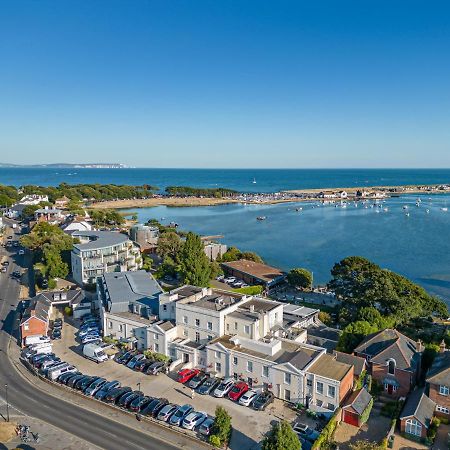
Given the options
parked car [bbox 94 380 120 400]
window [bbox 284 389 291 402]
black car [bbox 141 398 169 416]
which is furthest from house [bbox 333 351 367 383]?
parked car [bbox 94 380 120 400]

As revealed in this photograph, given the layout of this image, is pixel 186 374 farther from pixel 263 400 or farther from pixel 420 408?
pixel 420 408

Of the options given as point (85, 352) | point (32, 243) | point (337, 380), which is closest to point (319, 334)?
point (337, 380)

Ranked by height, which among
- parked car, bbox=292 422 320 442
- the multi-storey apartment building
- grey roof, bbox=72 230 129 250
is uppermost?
grey roof, bbox=72 230 129 250

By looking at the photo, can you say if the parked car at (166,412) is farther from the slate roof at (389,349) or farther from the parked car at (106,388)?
the slate roof at (389,349)

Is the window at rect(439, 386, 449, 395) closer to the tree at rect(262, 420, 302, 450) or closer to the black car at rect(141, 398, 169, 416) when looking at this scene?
the tree at rect(262, 420, 302, 450)

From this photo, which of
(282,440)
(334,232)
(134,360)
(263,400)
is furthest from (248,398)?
(334,232)

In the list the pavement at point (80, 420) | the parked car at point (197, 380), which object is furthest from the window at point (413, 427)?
the parked car at point (197, 380)

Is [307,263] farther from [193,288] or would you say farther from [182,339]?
[182,339]
